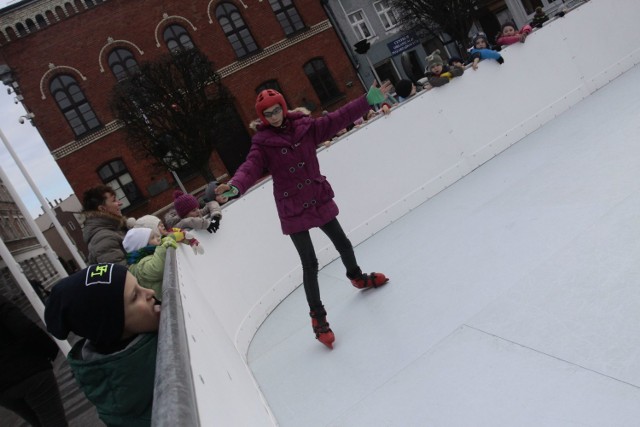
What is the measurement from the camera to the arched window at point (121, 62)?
786 inches

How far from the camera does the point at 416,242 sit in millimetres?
4289

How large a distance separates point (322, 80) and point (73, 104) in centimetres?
1195

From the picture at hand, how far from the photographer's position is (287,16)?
22531mm

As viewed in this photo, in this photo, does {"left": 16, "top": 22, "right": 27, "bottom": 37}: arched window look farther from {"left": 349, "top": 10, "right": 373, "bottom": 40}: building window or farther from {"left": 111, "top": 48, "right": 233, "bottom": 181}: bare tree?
{"left": 349, "top": 10, "right": 373, "bottom": 40}: building window

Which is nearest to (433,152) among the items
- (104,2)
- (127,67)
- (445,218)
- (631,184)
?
(445,218)

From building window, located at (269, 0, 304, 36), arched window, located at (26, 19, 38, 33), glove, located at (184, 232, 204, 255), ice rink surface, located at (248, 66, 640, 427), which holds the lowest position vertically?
ice rink surface, located at (248, 66, 640, 427)

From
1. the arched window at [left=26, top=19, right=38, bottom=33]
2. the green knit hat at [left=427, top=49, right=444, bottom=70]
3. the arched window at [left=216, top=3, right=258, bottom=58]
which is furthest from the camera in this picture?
the arched window at [left=216, top=3, right=258, bottom=58]

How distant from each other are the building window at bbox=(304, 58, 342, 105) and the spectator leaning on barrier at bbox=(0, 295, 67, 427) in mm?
21102

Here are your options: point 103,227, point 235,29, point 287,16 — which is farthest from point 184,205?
point 287,16

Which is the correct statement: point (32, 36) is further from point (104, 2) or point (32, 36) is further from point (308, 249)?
point (308, 249)

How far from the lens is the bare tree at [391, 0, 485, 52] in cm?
1992

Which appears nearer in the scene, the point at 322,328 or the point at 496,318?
the point at 496,318

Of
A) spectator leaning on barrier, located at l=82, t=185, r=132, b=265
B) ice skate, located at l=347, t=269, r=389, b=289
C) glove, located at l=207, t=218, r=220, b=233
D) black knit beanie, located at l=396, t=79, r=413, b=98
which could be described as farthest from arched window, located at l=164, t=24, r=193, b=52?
ice skate, located at l=347, t=269, r=389, b=289

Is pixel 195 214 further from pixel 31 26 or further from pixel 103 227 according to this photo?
pixel 31 26
